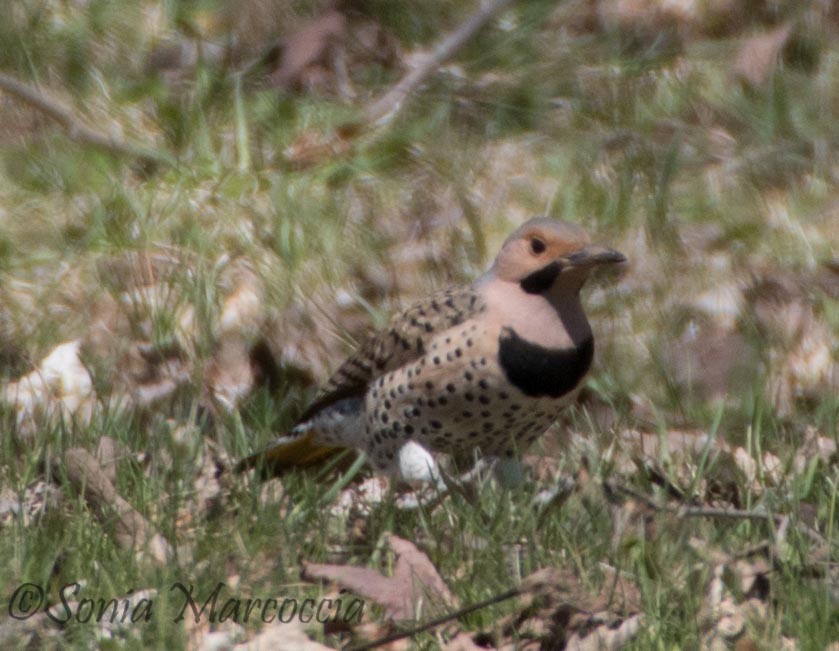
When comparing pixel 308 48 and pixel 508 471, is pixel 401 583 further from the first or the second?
pixel 308 48

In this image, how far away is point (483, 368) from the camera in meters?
4.52

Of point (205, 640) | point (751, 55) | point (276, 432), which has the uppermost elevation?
point (751, 55)

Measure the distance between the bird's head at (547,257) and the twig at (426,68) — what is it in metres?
2.00

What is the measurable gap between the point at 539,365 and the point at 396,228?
1782mm

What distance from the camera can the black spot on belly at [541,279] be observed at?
457 centimetres

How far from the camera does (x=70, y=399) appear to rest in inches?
201

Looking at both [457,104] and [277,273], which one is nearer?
[277,273]

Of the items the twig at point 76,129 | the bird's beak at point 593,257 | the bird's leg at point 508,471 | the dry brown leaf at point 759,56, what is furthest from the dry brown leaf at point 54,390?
the dry brown leaf at point 759,56

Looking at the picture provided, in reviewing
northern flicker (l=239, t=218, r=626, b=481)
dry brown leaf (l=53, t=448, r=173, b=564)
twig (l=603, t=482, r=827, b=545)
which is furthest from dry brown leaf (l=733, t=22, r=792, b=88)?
dry brown leaf (l=53, t=448, r=173, b=564)

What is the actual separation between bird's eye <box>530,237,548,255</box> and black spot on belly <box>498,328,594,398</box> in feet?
→ 0.87

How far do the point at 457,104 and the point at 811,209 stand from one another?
154 cm

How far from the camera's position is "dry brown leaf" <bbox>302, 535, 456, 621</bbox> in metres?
3.37

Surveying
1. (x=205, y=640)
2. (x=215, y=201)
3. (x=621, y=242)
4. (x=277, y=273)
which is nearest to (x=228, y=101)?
(x=215, y=201)

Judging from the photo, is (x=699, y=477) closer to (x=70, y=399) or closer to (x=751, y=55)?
(x=70, y=399)
